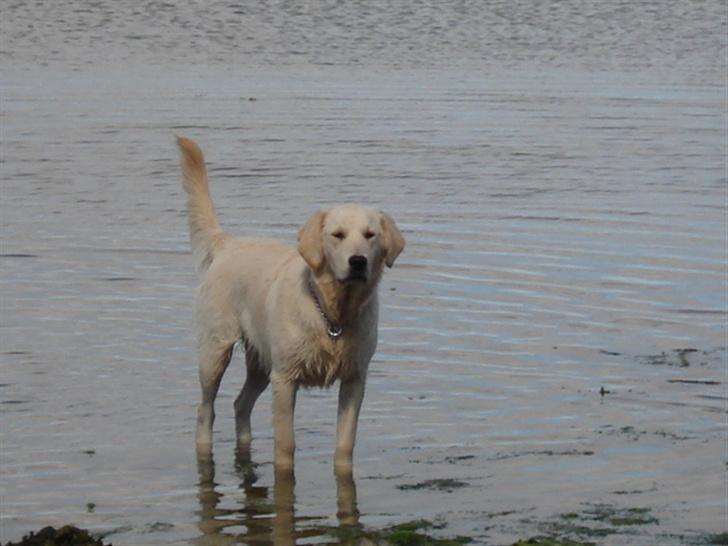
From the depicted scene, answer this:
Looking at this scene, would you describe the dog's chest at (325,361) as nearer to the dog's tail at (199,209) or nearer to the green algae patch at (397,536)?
the green algae patch at (397,536)

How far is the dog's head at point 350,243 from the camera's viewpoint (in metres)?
7.92

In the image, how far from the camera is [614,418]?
9.58 metres

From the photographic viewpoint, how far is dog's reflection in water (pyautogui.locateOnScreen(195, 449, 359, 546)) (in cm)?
753

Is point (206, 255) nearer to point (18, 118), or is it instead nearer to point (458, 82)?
point (18, 118)

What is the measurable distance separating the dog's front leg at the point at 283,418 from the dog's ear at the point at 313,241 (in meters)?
0.66

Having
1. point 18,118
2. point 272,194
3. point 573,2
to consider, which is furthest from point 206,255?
point 573,2

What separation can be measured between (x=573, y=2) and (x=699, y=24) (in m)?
4.56

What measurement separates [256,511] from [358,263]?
1232 mm

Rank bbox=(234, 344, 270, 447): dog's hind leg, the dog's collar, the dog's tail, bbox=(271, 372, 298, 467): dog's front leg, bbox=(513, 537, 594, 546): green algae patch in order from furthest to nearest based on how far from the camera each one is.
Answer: the dog's tail
bbox=(234, 344, 270, 447): dog's hind leg
bbox=(271, 372, 298, 467): dog's front leg
the dog's collar
bbox=(513, 537, 594, 546): green algae patch

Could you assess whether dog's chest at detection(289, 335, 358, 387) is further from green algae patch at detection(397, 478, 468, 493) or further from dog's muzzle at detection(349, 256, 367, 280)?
green algae patch at detection(397, 478, 468, 493)

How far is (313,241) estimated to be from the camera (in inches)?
316

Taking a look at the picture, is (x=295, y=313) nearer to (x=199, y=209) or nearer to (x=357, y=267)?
(x=357, y=267)

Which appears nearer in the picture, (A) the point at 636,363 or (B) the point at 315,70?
(A) the point at 636,363

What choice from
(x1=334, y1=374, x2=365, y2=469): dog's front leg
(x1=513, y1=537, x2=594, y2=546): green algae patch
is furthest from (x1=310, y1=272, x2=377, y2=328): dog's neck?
(x1=513, y1=537, x2=594, y2=546): green algae patch
